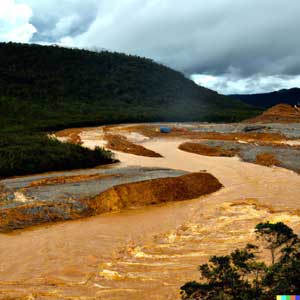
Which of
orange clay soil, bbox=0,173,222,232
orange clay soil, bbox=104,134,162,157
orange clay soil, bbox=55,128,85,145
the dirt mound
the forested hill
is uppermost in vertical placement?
the forested hill

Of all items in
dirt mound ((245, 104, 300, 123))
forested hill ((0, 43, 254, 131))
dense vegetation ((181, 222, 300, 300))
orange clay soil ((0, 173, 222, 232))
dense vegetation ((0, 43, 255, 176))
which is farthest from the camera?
forested hill ((0, 43, 254, 131))

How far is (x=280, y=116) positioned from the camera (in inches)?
2202

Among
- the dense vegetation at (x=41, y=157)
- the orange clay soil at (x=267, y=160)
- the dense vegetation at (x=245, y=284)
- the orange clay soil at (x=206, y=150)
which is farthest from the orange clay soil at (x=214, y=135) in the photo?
the dense vegetation at (x=245, y=284)

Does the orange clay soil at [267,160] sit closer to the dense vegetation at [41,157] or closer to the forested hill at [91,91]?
the dense vegetation at [41,157]

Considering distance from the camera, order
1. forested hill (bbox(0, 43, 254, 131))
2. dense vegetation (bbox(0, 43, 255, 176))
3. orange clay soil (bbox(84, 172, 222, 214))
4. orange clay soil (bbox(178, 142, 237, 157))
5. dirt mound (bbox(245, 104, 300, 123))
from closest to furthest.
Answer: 1. orange clay soil (bbox(84, 172, 222, 214))
2. orange clay soil (bbox(178, 142, 237, 157))
3. dirt mound (bbox(245, 104, 300, 123))
4. dense vegetation (bbox(0, 43, 255, 176))
5. forested hill (bbox(0, 43, 254, 131))

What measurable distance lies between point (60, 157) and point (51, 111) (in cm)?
4406

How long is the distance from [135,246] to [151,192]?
4.92m

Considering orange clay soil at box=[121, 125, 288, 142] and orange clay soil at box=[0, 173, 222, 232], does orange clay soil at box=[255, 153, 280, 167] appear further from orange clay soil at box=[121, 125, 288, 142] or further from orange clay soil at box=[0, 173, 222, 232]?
orange clay soil at box=[121, 125, 288, 142]

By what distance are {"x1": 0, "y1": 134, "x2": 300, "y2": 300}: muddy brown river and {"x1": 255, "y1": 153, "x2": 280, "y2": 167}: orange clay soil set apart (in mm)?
6456

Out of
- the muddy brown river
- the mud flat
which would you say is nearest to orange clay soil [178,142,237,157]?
the mud flat

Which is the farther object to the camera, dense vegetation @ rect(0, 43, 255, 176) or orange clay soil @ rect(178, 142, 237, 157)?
dense vegetation @ rect(0, 43, 255, 176)

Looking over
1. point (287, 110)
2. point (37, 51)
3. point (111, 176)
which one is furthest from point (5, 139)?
point (37, 51)

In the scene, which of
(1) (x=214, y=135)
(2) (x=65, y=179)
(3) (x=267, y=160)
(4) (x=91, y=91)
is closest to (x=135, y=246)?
(2) (x=65, y=179)

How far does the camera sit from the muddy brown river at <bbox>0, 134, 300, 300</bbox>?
7348 mm
